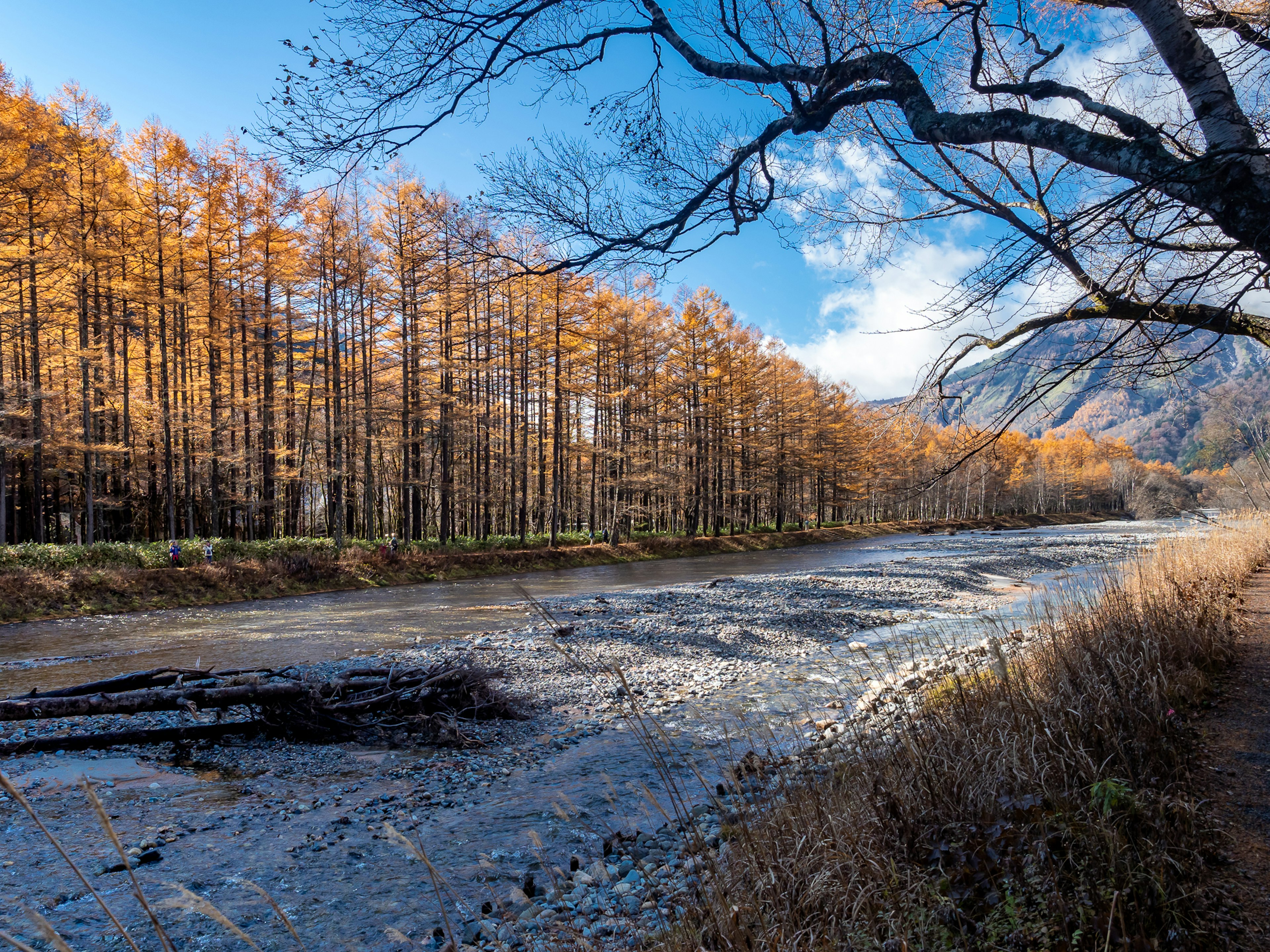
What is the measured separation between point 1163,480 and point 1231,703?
10257 centimetres

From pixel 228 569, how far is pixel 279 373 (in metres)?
13.3

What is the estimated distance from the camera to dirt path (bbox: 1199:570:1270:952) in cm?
222

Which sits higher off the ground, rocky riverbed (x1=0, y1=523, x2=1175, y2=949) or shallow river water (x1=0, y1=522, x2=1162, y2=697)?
rocky riverbed (x1=0, y1=523, x2=1175, y2=949)

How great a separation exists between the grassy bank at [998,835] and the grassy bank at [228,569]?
Result: 57.2ft

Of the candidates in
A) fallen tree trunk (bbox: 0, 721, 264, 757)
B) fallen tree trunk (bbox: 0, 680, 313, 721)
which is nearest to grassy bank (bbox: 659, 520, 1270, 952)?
fallen tree trunk (bbox: 0, 680, 313, 721)

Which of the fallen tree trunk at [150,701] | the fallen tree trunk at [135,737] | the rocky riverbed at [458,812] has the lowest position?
the rocky riverbed at [458,812]

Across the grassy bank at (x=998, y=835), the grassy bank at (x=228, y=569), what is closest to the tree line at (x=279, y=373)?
the grassy bank at (x=228, y=569)

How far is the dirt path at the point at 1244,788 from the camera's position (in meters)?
2.22

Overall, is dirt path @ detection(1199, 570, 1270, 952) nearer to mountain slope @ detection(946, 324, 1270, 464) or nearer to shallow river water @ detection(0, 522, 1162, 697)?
mountain slope @ detection(946, 324, 1270, 464)

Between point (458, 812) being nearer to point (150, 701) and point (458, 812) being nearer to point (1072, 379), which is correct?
point (150, 701)

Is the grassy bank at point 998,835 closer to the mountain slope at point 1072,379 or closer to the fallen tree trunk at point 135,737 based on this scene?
the mountain slope at point 1072,379

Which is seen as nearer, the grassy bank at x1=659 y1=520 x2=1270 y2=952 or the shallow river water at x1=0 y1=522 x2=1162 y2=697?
the grassy bank at x1=659 y1=520 x2=1270 y2=952

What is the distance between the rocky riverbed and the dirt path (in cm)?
138

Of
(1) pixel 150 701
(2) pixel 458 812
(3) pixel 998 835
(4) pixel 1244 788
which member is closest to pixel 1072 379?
(4) pixel 1244 788
